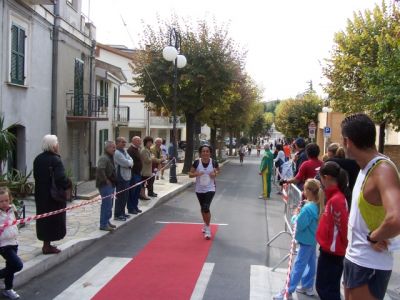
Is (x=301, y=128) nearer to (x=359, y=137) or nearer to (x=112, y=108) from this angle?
(x=112, y=108)

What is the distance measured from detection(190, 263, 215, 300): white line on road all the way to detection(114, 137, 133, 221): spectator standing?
11.6ft

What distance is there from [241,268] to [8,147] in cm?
461

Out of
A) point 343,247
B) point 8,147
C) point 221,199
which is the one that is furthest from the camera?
point 221,199

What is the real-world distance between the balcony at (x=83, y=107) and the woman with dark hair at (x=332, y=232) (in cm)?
1323

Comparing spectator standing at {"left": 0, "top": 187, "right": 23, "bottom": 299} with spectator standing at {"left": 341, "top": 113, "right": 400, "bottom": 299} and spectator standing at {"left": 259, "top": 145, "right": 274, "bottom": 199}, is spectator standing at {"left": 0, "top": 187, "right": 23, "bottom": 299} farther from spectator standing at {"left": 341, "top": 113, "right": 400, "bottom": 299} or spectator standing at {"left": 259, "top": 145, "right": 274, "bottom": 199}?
spectator standing at {"left": 259, "top": 145, "right": 274, "bottom": 199}

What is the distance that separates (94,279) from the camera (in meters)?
6.38

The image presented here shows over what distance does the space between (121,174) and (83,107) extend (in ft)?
28.8

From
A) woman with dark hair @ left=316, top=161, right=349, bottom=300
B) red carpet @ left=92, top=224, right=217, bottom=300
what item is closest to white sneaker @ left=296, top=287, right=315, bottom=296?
woman with dark hair @ left=316, top=161, right=349, bottom=300

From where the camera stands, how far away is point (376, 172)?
9.29 ft

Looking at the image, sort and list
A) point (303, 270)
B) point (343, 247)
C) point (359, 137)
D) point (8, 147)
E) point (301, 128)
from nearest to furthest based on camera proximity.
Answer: point (359, 137), point (343, 247), point (303, 270), point (8, 147), point (301, 128)

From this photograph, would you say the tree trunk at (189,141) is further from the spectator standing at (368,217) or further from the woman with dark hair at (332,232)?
the spectator standing at (368,217)

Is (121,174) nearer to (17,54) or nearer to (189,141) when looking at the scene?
(17,54)

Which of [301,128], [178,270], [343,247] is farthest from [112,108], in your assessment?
[301,128]

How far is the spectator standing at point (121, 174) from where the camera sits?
9.93m
